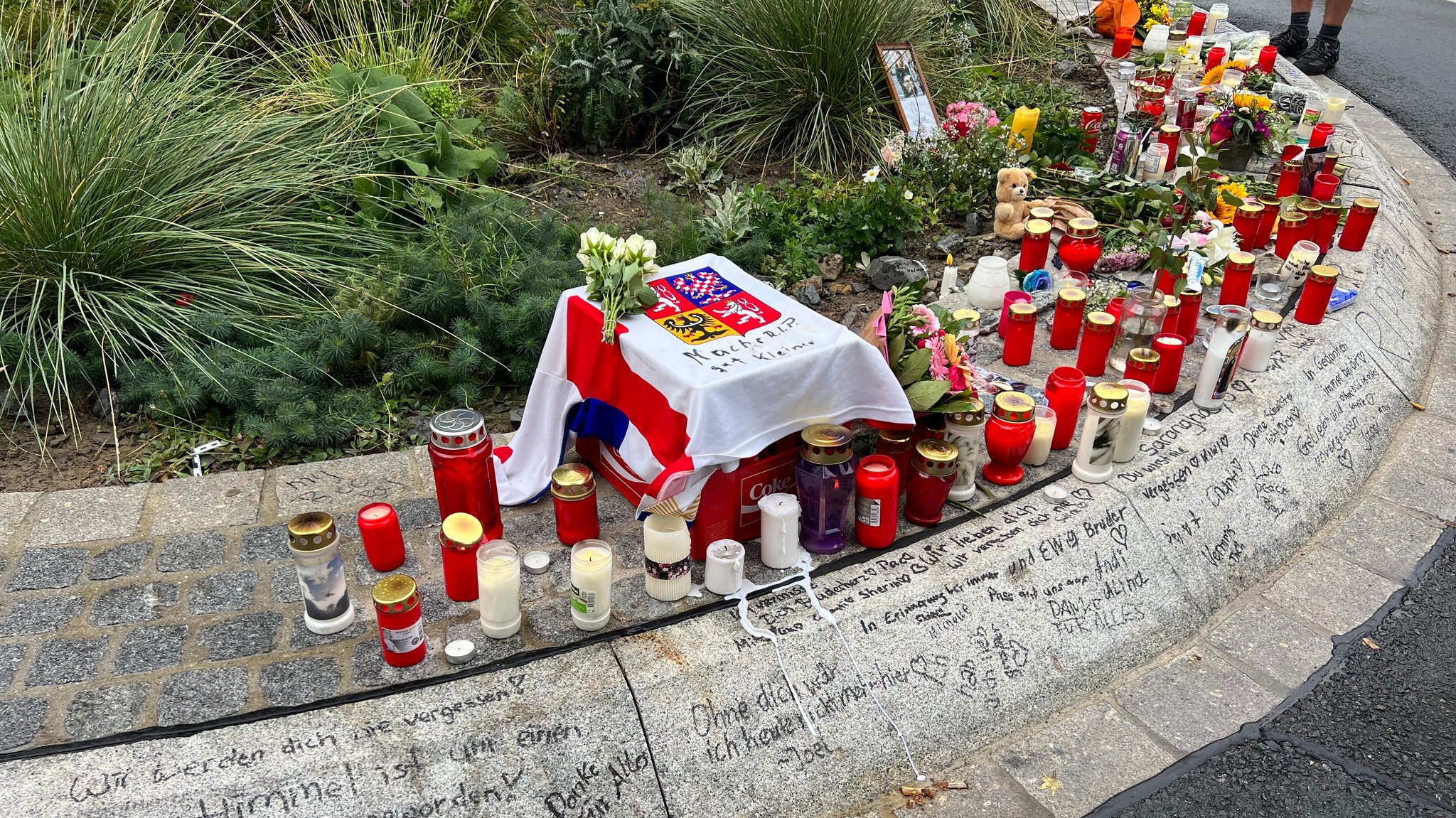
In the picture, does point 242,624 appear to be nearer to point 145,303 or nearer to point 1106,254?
point 145,303

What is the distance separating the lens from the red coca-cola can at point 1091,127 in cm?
583

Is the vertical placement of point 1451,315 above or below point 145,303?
below

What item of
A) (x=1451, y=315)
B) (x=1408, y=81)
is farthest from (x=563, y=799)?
(x=1408, y=81)

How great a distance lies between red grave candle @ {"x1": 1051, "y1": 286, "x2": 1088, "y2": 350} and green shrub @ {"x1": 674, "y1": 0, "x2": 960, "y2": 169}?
2128mm

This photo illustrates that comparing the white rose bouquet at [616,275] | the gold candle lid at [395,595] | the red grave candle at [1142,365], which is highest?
the white rose bouquet at [616,275]

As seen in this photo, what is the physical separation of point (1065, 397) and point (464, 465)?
2.05 meters

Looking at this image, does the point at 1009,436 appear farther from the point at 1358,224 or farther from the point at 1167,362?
the point at 1358,224

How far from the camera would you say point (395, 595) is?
2584 mm

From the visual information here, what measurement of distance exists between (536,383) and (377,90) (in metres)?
2.49

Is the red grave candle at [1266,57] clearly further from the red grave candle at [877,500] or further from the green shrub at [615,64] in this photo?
the red grave candle at [877,500]

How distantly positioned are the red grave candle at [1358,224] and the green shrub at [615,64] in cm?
363

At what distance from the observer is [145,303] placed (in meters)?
3.84

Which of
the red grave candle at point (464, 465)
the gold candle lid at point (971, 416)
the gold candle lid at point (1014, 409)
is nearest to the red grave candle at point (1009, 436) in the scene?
the gold candle lid at point (1014, 409)

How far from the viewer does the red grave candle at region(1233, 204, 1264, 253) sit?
→ 485 centimetres
